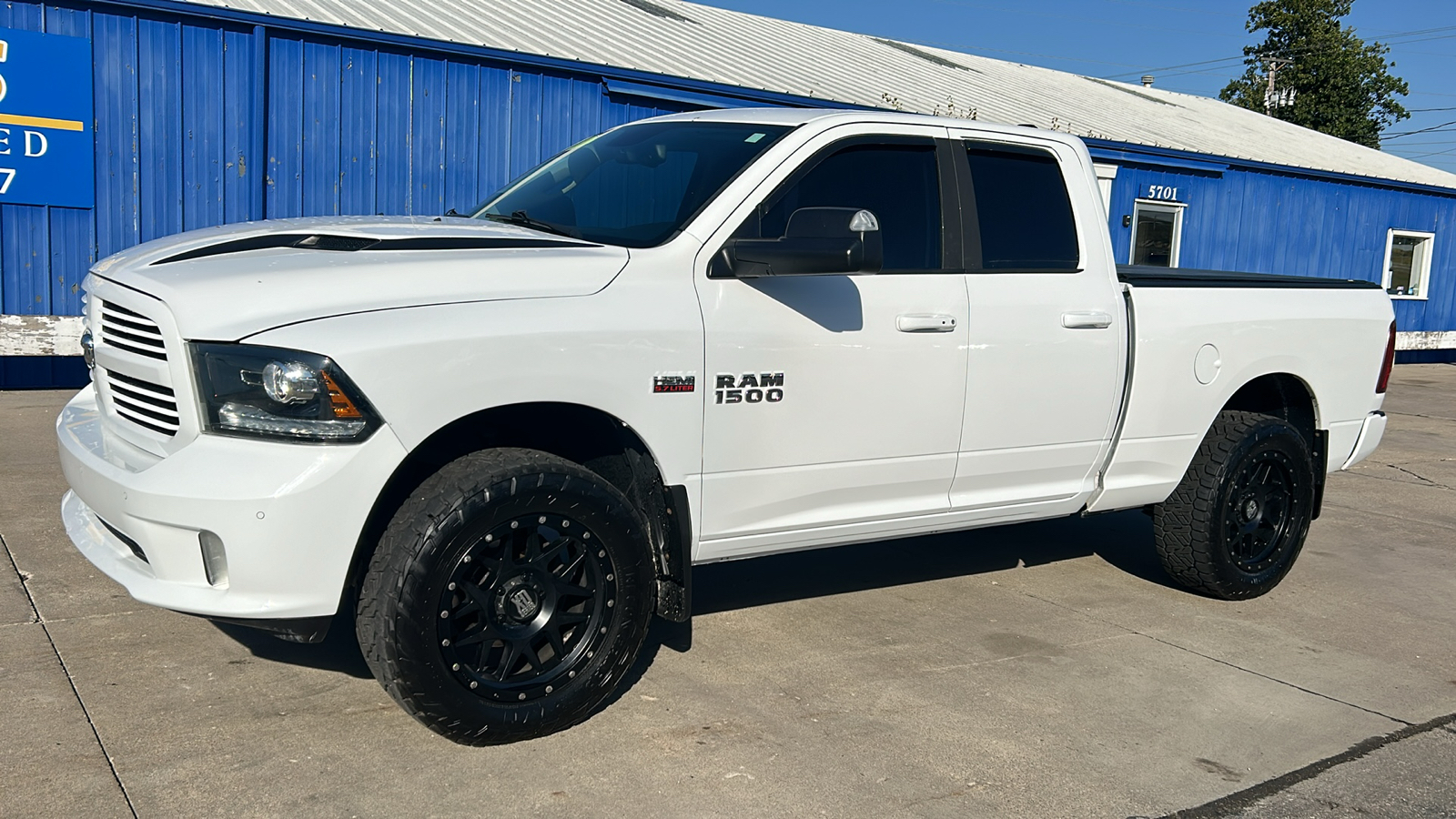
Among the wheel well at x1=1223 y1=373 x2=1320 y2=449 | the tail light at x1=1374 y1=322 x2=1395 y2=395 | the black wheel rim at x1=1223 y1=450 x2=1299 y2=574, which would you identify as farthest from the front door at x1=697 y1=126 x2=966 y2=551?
the tail light at x1=1374 y1=322 x2=1395 y2=395

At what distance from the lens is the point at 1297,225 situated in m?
19.4

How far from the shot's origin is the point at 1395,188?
2100cm

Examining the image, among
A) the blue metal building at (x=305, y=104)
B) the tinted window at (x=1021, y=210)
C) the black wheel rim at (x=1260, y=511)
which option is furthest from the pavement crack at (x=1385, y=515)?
the blue metal building at (x=305, y=104)

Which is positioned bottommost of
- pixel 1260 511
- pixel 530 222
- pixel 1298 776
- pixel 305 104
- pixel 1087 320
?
pixel 1298 776

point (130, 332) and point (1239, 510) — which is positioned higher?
point (130, 332)

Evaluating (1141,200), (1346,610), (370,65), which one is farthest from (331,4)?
(1141,200)

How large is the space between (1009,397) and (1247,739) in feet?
4.65

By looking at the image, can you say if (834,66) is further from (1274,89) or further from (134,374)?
(1274,89)

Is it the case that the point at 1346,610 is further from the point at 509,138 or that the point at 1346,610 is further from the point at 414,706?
the point at 509,138

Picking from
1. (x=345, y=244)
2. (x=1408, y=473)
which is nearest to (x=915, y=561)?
(x=345, y=244)

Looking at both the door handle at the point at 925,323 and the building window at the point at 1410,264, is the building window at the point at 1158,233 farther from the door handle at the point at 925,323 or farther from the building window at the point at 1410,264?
the door handle at the point at 925,323

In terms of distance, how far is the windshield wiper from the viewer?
4203mm

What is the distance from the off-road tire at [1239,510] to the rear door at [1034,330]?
0.69 m

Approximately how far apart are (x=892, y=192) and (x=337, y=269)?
2.08 meters
